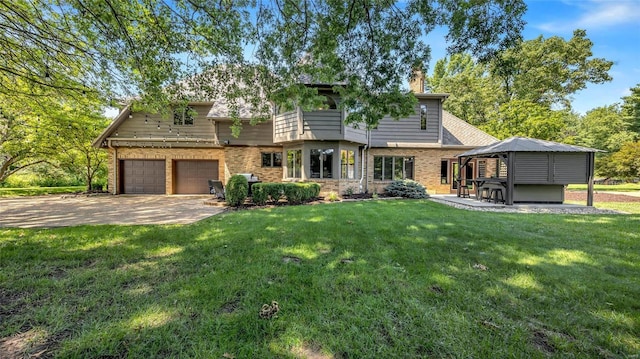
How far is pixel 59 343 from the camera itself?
2.03m

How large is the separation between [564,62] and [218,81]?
34552 millimetres

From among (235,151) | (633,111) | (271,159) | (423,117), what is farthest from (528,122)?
(633,111)

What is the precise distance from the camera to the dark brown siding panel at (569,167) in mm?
10266

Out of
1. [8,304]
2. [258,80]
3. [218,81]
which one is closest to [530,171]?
[258,80]

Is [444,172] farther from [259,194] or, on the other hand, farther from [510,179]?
[259,194]

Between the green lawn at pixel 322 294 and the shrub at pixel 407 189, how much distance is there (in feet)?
25.7

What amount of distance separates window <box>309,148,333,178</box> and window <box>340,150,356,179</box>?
0.61 m

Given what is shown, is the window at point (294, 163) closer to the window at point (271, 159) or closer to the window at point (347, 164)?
the window at point (271, 159)

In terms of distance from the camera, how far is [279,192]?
10.4 m

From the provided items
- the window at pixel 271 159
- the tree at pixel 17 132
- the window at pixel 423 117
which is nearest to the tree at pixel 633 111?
the window at pixel 423 117

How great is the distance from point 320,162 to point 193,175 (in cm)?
820

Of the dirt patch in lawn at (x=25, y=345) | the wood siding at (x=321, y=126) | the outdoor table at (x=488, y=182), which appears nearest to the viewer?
the dirt patch in lawn at (x=25, y=345)

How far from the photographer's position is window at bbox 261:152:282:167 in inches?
597

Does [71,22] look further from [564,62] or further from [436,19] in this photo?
[564,62]
